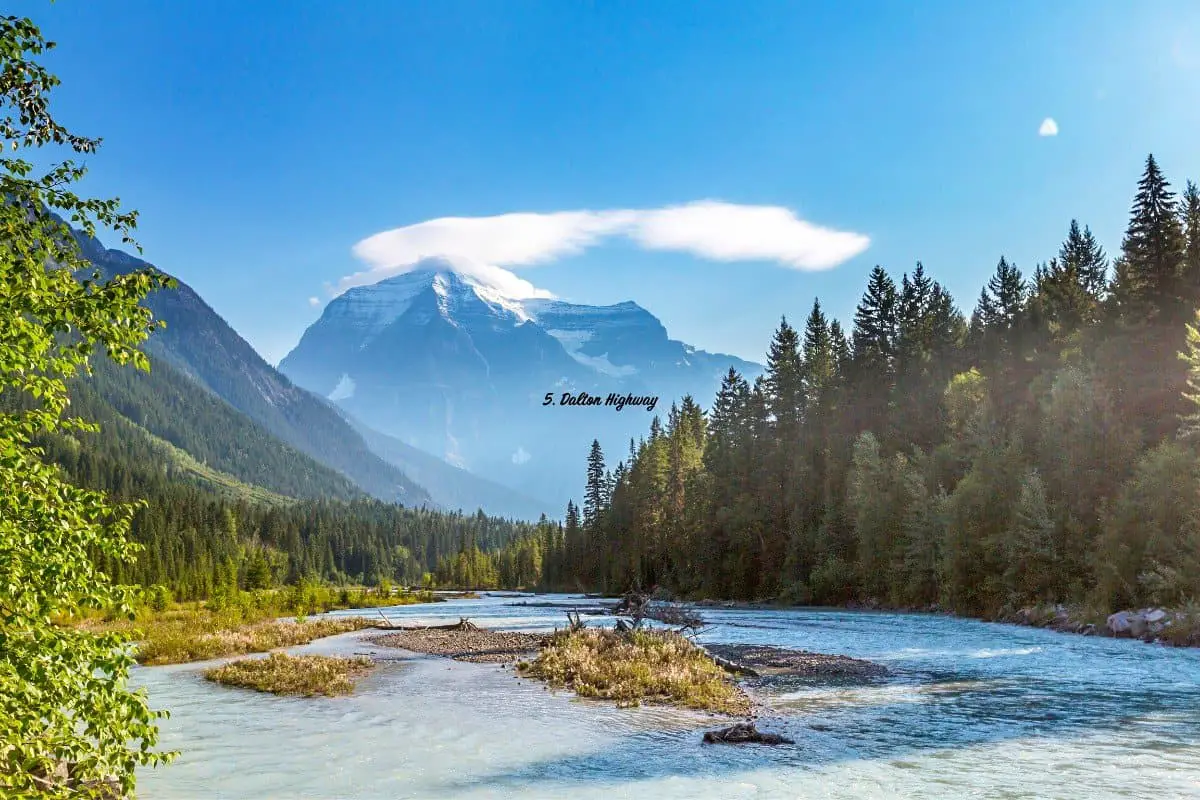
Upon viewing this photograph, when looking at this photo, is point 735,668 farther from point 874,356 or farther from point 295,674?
point 874,356

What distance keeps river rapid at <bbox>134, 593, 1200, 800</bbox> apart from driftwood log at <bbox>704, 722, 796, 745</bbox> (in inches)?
16.9

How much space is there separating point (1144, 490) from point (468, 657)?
3698cm

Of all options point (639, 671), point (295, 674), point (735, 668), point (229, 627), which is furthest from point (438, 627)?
point (639, 671)

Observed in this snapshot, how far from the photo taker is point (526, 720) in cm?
2202

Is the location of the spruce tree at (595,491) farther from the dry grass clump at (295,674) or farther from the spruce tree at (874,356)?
the dry grass clump at (295,674)

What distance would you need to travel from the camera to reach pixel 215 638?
43.4 m

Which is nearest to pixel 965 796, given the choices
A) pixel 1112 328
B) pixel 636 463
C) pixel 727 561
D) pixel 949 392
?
pixel 1112 328

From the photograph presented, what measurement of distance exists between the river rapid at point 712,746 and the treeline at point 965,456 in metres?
18.7

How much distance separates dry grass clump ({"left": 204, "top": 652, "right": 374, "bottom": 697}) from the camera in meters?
28.0

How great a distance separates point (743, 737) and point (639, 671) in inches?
340

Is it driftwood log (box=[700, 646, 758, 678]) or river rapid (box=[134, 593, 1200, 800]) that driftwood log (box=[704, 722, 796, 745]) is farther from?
driftwood log (box=[700, 646, 758, 678])

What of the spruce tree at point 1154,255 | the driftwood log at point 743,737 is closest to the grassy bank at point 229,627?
the driftwood log at point 743,737

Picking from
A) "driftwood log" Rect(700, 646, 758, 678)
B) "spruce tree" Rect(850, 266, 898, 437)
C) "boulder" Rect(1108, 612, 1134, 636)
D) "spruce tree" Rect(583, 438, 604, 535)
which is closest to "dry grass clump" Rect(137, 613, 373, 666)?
"driftwood log" Rect(700, 646, 758, 678)

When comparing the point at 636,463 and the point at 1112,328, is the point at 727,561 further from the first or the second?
the point at 1112,328
